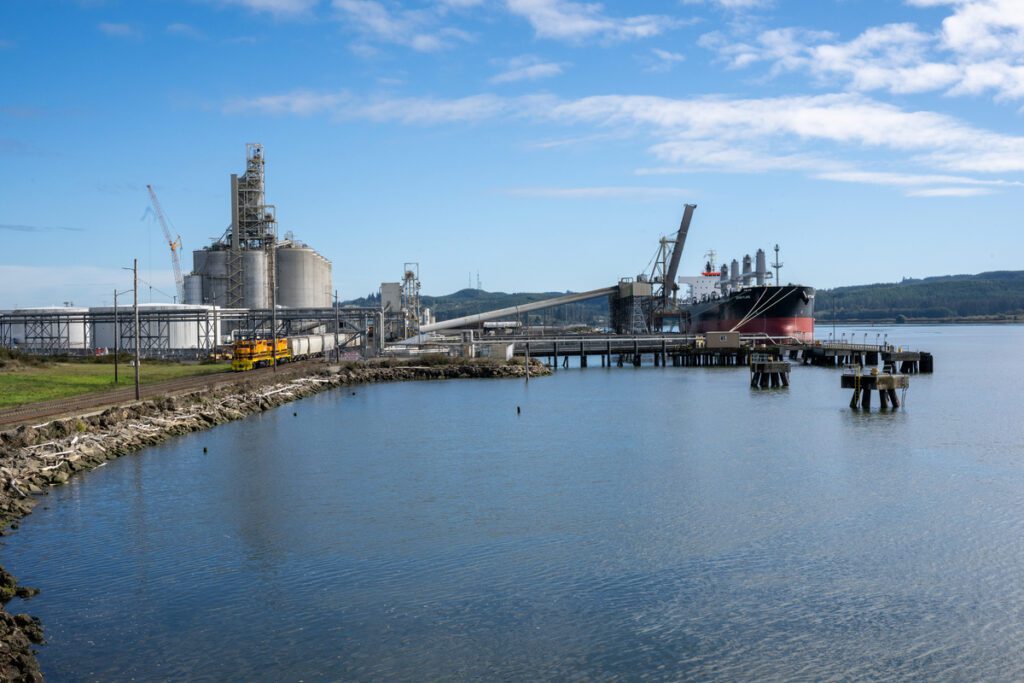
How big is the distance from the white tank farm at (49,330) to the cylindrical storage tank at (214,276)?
14.3 m

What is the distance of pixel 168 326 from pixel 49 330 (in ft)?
43.4

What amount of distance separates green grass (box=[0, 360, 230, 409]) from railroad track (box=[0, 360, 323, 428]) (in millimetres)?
1234

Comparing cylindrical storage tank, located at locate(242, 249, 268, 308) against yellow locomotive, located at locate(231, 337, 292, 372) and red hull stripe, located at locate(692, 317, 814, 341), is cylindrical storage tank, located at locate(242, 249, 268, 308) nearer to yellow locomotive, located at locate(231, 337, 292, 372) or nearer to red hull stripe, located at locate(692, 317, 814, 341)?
yellow locomotive, located at locate(231, 337, 292, 372)

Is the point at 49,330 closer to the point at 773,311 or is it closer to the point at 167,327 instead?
the point at 167,327

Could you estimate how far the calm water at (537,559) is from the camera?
1731 centimetres

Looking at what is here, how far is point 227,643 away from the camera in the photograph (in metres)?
17.8

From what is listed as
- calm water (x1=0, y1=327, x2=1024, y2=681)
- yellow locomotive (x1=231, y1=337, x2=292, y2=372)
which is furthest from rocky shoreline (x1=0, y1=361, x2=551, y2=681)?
yellow locomotive (x1=231, y1=337, x2=292, y2=372)

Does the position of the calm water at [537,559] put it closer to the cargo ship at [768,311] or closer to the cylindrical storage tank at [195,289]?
the cylindrical storage tank at [195,289]

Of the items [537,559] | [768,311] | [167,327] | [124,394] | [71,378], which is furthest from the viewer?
[768,311]

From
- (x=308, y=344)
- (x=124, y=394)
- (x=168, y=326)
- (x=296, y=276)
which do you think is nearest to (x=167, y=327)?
(x=168, y=326)

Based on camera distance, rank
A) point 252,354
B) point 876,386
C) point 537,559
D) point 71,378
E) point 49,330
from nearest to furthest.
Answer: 1. point 537,559
2. point 876,386
3. point 71,378
4. point 252,354
5. point 49,330

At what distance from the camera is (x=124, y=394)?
50.6 metres

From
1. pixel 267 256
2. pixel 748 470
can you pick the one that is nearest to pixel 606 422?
pixel 748 470

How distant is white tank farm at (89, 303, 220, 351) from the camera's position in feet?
286
